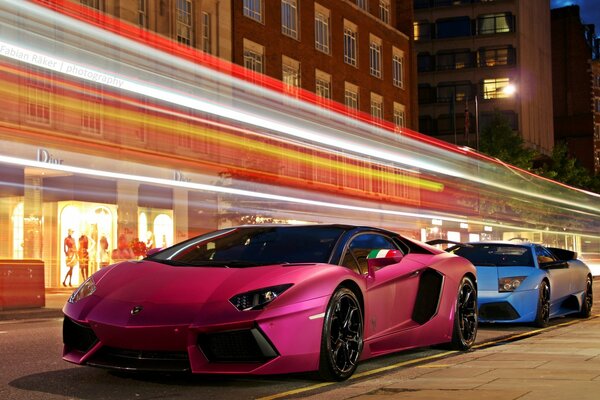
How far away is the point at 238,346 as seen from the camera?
5.75 metres

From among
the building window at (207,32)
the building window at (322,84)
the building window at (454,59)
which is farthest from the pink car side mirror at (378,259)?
the building window at (454,59)

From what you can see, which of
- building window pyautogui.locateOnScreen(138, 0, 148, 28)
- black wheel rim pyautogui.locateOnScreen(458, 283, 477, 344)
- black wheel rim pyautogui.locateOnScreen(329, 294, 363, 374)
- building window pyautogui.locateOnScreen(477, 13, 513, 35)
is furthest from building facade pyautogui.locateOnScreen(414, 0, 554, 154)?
black wheel rim pyautogui.locateOnScreen(329, 294, 363, 374)

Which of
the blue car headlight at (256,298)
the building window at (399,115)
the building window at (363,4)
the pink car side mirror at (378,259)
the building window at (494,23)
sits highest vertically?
the building window at (494,23)

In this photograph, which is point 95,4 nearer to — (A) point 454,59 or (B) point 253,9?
(B) point 253,9

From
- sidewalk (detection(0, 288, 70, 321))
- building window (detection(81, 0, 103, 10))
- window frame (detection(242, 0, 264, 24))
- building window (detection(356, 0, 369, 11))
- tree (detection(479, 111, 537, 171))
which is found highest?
building window (detection(356, 0, 369, 11))

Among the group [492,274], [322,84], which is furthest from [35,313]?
[322,84]

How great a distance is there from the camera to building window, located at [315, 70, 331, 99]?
42.5 meters

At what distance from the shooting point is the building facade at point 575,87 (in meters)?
114

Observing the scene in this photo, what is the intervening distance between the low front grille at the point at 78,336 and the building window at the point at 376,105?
1681 inches

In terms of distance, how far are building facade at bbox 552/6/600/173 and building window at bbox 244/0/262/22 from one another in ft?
279

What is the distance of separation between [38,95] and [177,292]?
9.91m

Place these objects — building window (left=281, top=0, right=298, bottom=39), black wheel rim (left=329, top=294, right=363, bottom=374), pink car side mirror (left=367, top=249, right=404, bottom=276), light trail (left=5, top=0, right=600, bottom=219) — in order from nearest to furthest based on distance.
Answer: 1. black wheel rim (left=329, top=294, right=363, bottom=374)
2. pink car side mirror (left=367, top=249, right=404, bottom=276)
3. light trail (left=5, top=0, right=600, bottom=219)
4. building window (left=281, top=0, right=298, bottom=39)

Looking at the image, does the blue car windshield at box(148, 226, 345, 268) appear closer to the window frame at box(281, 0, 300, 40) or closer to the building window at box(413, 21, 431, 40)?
the window frame at box(281, 0, 300, 40)

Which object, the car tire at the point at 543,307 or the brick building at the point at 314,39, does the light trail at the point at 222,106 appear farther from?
the brick building at the point at 314,39
